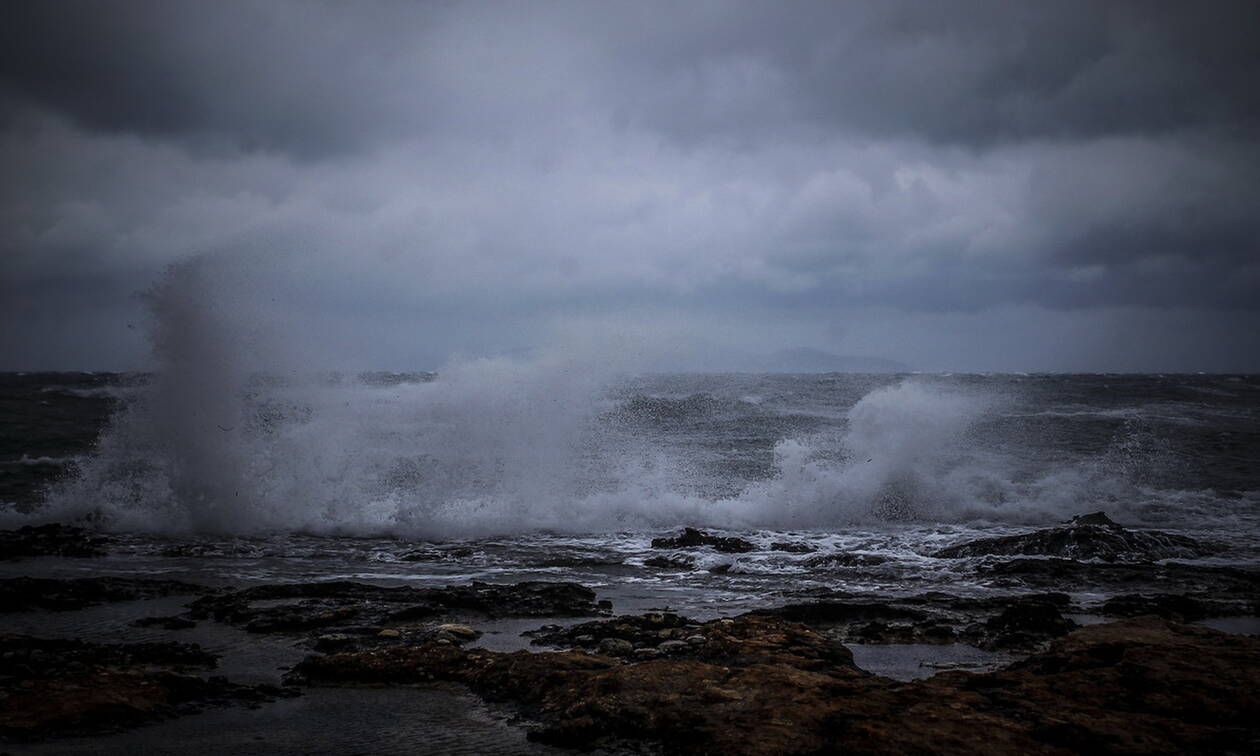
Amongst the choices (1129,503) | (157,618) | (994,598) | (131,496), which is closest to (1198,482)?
(1129,503)

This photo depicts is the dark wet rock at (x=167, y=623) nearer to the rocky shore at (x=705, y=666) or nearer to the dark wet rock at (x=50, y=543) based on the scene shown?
the rocky shore at (x=705, y=666)

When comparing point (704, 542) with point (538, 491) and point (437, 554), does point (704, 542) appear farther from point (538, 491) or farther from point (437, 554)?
point (538, 491)

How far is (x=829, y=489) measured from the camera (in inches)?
604

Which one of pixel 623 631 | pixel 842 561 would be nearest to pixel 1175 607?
pixel 842 561

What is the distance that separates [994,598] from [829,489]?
7.48m

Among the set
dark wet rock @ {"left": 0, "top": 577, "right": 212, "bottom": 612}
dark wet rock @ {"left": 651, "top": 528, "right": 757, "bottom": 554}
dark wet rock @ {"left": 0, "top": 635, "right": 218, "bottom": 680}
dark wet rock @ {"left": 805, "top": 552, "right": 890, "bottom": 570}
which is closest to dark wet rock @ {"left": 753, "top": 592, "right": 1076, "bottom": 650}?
dark wet rock @ {"left": 805, "top": 552, "right": 890, "bottom": 570}

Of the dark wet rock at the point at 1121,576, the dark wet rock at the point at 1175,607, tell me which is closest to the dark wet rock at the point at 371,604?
the dark wet rock at the point at 1175,607

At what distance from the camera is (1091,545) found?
35.3 feet

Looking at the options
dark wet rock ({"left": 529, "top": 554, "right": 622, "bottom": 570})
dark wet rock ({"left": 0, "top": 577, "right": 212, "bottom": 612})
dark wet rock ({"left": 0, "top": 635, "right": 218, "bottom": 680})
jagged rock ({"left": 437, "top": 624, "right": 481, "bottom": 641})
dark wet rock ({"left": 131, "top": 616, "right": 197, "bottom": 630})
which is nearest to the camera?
dark wet rock ({"left": 0, "top": 635, "right": 218, "bottom": 680})

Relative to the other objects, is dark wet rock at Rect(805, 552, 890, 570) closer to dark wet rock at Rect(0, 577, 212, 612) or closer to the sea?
the sea

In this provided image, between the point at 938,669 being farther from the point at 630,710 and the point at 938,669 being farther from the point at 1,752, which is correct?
the point at 1,752

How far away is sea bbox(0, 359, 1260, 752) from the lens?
9672 mm

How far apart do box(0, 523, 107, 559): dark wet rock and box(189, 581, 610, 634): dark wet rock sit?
428 cm

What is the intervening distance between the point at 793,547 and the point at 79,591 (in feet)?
30.2
